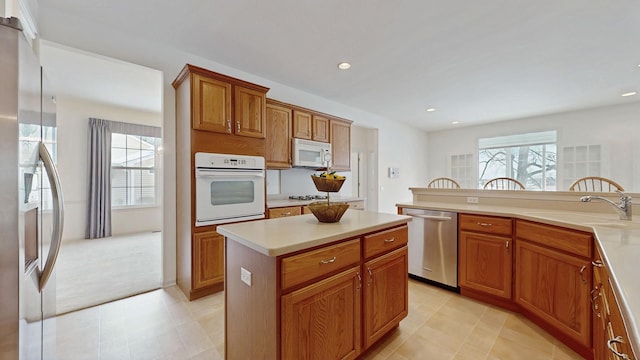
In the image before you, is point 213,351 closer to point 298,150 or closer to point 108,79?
point 298,150

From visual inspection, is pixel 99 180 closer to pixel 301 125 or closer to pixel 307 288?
pixel 301 125

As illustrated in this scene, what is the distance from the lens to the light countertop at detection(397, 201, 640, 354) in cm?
63

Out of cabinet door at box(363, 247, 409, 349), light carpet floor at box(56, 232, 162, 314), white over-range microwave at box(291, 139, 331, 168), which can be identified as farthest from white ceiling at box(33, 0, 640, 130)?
light carpet floor at box(56, 232, 162, 314)

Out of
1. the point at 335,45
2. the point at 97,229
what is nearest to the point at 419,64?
the point at 335,45

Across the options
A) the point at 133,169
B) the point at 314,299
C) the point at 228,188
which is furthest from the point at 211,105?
the point at 133,169

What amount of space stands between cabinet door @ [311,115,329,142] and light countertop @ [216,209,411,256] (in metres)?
2.17

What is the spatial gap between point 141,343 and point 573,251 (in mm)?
3031

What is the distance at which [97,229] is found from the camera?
4688 mm

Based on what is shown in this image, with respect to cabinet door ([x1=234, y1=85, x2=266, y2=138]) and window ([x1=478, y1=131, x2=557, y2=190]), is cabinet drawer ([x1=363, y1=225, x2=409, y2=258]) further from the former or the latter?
window ([x1=478, y1=131, x2=557, y2=190])

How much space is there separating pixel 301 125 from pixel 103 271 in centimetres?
308

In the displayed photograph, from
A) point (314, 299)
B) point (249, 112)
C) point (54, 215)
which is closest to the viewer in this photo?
point (54, 215)

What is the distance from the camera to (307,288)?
1.22m

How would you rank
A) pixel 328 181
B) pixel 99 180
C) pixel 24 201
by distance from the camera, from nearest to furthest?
1. pixel 24 201
2. pixel 328 181
3. pixel 99 180

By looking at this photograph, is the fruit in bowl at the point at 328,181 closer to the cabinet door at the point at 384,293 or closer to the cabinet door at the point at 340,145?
the cabinet door at the point at 384,293
